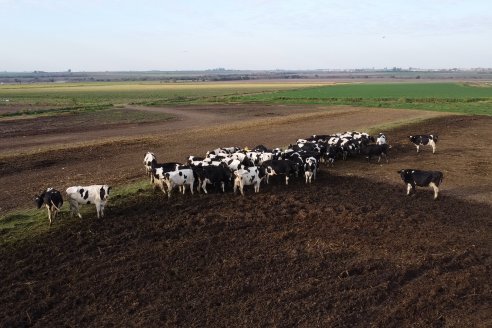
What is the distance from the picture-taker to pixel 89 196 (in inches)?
563

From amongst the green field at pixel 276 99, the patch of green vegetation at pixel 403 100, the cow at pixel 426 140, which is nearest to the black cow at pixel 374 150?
the cow at pixel 426 140

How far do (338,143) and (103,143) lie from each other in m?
15.8

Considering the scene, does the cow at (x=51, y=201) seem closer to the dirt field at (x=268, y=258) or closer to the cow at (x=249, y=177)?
the dirt field at (x=268, y=258)

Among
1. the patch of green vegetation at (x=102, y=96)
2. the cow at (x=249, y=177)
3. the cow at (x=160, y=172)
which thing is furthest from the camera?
the patch of green vegetation at (x=102, y=96)

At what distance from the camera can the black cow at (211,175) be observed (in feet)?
55.5

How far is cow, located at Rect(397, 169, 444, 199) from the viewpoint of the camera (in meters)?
16.2

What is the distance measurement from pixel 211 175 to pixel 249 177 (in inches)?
58.4

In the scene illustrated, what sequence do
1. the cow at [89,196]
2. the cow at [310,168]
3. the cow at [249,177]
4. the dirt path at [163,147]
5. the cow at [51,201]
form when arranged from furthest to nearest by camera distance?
the dirt path at [163,147] → the cow at [310,168] → the cow at [249,177] → the cow at [89,196] → the cow at [51,201]

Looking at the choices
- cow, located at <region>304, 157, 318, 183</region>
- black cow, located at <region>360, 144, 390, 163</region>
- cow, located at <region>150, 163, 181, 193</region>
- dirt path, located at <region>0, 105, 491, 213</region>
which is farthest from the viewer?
black cow, located at <region>360, 144, 390, 163</region>

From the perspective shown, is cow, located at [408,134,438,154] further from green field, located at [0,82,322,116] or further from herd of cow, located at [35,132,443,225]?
green field, located at [0,82,322,116]

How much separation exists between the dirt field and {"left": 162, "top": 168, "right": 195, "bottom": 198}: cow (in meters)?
0.54

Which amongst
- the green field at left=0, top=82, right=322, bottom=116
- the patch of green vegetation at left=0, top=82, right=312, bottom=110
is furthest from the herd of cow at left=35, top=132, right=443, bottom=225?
the patch of green vegetation at left=0, top=82, right=312, bottom=110

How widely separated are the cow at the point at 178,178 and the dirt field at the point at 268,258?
541mm

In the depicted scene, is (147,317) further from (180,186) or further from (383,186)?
(383,186)
